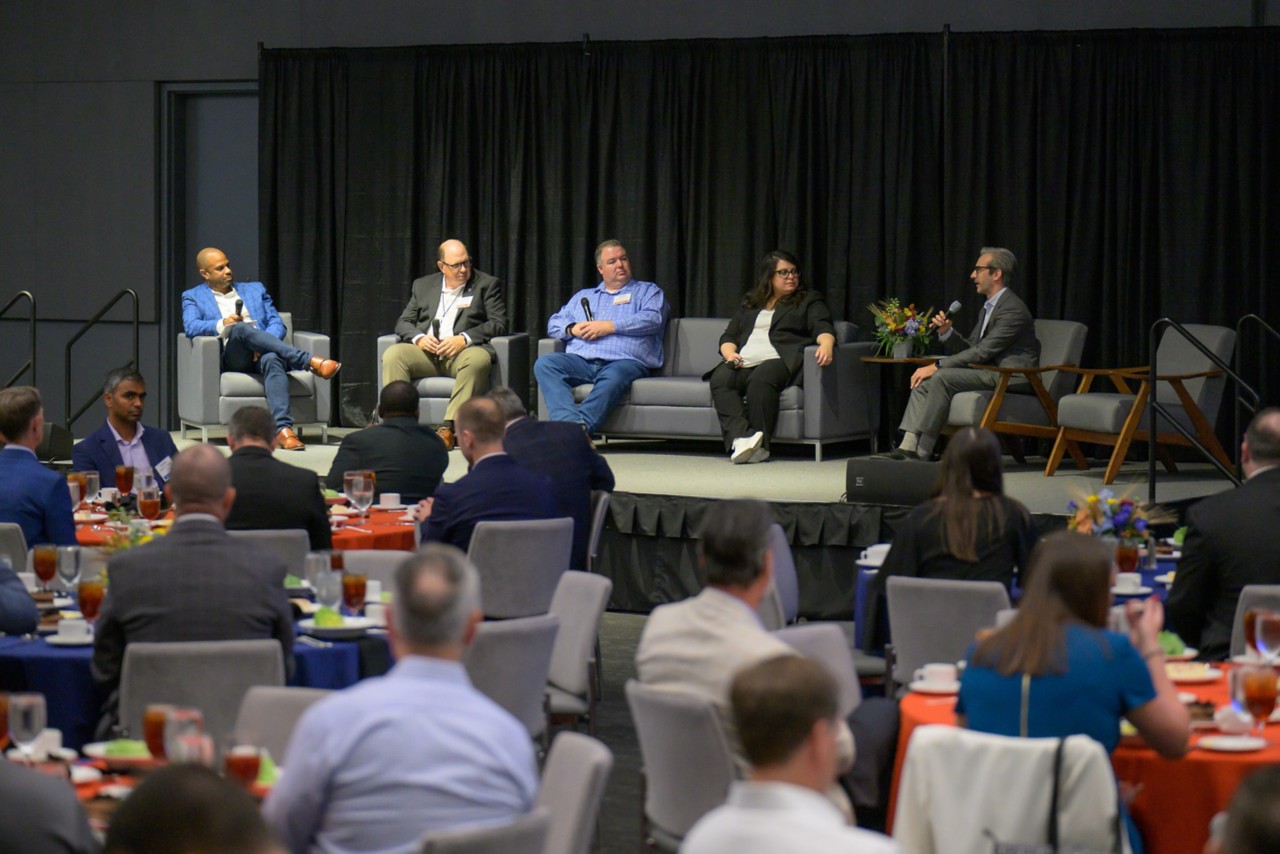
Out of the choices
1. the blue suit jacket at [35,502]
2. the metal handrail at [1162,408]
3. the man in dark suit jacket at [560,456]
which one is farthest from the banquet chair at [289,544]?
the metal handrail at [1162,408]

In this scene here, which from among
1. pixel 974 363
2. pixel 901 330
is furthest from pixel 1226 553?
pixel 901 330

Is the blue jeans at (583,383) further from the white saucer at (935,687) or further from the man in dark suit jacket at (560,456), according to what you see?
the white saucer at (935,687)

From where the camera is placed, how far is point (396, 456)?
7012mm

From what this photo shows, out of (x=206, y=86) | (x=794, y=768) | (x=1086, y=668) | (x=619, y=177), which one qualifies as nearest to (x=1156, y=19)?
(x=619, y=177)

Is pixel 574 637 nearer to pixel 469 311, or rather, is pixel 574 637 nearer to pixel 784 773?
pixel 784 773

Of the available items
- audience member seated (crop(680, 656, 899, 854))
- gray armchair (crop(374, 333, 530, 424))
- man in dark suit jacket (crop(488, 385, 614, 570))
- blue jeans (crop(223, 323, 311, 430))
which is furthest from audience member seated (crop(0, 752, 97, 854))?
blue jeans (crop(223, 323, 311, 430))

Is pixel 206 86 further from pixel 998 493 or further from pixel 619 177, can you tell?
pixel 998 493

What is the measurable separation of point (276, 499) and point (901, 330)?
17.5 ft

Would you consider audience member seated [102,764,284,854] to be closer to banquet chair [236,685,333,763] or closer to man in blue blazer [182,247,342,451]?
banquet chair [236,685,333,763]

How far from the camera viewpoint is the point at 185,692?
3.82 m

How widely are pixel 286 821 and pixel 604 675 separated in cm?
438

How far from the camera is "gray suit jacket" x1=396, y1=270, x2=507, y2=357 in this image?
11.1m

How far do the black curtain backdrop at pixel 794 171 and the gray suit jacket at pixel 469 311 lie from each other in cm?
74

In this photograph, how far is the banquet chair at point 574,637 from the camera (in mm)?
4785
